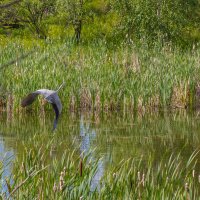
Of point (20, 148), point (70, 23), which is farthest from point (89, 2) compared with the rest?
point (20, 148)

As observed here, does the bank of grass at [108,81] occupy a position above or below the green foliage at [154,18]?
below

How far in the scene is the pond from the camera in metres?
9.70

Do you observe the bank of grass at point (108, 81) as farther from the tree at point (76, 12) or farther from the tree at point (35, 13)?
the tree at point (35, 13)

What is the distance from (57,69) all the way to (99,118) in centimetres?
126

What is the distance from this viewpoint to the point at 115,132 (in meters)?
11.4

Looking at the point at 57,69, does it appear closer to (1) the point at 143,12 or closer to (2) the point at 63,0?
(1) the point at 143,12

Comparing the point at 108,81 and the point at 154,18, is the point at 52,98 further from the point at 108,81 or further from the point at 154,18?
the point at 154,18

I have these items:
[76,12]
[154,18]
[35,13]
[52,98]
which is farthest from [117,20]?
[52,98]

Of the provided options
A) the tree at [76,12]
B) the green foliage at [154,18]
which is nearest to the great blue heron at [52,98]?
the green foliage at [154,18]

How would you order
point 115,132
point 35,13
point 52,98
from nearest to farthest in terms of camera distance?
point 52,98
point 115,132
point 35,13

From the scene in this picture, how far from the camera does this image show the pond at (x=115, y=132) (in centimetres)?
970

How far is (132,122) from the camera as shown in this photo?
40.1 ft

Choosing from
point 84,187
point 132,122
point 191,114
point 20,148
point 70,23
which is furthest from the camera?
point 70,23

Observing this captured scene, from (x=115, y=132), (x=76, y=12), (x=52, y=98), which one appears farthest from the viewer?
(x=76, y=12)
